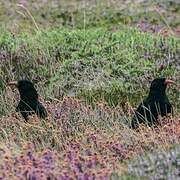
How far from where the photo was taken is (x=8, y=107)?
936 centimetres

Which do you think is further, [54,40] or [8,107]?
[54,40]

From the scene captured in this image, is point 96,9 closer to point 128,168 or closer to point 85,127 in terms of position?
point 85,127

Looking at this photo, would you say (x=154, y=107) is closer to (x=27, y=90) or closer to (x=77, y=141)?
(x=27, y=90)

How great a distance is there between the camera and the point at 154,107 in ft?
27.6

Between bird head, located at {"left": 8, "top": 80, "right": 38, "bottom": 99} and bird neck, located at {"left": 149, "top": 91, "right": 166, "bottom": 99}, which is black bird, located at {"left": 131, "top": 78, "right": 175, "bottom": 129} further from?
bird head, located at {"left": 8, "top": 80, "right": 38, "bottom": 99}

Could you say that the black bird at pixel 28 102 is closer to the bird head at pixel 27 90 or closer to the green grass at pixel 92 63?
the bird head at pixel 27 90

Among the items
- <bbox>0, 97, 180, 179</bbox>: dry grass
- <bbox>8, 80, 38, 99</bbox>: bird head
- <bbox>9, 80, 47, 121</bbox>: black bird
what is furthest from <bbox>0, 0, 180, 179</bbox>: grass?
<bbox>8, 80, 38, 99</bbox>: bird head

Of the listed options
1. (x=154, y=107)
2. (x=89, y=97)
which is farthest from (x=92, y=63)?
(x=154, y=107)

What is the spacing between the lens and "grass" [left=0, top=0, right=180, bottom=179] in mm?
6160

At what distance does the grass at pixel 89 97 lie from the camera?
243 inches

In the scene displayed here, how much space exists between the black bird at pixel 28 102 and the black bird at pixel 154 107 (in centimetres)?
104

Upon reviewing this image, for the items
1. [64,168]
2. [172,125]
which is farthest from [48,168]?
[172,125]

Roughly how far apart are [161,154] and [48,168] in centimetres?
94

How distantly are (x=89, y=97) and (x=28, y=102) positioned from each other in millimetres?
1317
